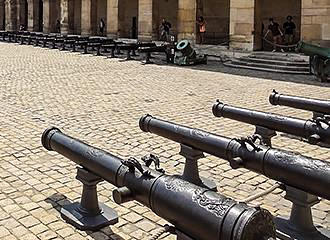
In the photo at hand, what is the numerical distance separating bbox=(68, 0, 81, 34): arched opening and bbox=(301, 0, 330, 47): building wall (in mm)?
20323

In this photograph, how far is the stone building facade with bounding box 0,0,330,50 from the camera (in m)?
17.8

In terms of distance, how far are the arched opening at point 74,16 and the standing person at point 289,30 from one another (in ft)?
56.9

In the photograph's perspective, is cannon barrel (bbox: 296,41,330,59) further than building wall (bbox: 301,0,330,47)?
No

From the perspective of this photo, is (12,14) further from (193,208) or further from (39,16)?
(193,208)

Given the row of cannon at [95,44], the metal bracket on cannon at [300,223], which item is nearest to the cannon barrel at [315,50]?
the row of cannon at [95,44]

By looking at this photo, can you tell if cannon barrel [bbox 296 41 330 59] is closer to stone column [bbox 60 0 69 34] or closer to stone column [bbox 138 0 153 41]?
stone column [bbox 138 0 153 41]

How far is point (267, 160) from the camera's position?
3627 mm

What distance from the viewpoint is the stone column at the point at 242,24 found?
64.7 ft

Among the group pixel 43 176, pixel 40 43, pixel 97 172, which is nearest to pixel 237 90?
pixel 43 176

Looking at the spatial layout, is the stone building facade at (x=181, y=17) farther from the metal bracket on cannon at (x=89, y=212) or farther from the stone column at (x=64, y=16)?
the metal bracket on cannon at (x=89, y=212)

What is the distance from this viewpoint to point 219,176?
5.41 meters

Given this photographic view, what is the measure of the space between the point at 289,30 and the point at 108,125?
16.3 m

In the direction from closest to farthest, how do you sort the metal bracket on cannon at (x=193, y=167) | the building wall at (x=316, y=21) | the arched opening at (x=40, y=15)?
the metal bracket on cannon at (x=193, y=167), the building wall at (x=316, y=21), the arched opening at (x=40, y=15)

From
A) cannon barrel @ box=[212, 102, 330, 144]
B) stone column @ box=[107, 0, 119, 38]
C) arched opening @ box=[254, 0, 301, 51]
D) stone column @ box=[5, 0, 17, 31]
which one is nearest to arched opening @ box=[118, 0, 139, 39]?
stone column @ box=[107, 0, 119, 38]
